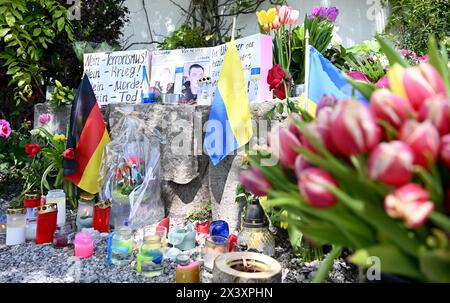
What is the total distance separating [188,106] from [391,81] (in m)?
2.14

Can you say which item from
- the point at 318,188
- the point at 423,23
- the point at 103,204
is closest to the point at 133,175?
the point at 103,204

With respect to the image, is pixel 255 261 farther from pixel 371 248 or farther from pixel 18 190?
pixel 18 190

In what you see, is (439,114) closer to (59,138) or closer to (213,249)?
(213,249)

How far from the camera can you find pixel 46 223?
2273 mm

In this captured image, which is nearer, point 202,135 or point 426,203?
point 426,203

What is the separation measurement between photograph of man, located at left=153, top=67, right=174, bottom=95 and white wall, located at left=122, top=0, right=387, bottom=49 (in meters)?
1.67

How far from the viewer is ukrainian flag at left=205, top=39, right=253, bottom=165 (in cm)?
228

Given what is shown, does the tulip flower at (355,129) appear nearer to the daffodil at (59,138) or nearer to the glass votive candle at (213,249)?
the glass votive candle at (213,249)

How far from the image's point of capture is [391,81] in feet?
2.28

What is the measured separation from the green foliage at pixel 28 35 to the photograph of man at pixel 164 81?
957 mm

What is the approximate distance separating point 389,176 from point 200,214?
224 centimetres

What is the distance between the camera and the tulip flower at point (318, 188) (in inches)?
23.9

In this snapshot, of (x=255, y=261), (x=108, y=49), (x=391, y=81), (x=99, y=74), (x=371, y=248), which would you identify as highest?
(x=108, y=49)

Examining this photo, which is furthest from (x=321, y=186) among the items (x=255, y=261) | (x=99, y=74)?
(x=99, y=74)
